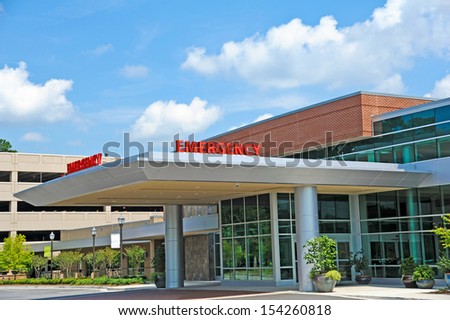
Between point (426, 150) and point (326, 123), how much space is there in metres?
6.81

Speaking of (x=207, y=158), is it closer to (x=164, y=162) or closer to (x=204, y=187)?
(x=164, y=162)

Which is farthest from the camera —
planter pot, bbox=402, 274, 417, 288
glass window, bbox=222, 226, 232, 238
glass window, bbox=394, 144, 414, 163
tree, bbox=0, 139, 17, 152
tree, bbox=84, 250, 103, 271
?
tree, bbox=0, 139, 17, 152

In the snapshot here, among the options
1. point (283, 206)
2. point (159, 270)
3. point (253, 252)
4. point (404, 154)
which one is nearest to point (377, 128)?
point (404, 154)

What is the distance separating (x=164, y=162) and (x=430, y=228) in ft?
49.6

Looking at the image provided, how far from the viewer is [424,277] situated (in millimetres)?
32281

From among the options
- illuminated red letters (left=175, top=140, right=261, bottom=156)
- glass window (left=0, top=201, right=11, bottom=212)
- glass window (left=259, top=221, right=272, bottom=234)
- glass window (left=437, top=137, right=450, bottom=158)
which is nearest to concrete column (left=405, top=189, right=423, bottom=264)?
glass window (left=437, top=137, right=450, bottom=158)

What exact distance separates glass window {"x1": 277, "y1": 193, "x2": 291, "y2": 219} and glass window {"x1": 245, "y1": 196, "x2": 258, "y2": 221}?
1.58 meters

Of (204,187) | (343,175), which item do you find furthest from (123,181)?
(343,175)

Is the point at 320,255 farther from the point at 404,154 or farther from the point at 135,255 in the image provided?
the point at 135,255

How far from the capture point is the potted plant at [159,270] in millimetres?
42656

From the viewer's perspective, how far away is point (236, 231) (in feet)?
133

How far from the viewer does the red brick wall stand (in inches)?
1516

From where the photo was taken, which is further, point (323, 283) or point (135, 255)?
point (135, 255)

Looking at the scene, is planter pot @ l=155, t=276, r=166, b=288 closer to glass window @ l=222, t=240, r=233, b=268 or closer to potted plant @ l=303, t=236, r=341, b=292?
glass window @ l=222, t=240, r=233, b=268
